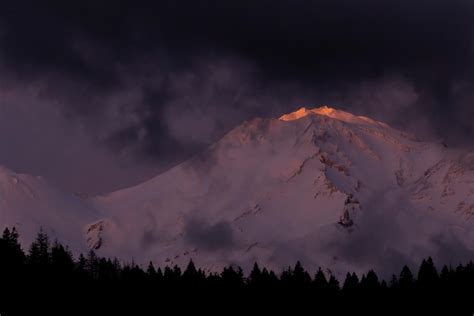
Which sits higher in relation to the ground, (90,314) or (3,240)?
(3,240)

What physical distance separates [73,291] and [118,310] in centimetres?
1424

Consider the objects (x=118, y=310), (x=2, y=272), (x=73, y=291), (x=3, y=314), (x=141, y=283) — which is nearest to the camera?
(x=3, y=314)

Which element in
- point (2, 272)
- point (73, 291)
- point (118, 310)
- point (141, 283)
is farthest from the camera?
point (141, 283)

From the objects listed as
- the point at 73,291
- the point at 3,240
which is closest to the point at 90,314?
the point at 73,291

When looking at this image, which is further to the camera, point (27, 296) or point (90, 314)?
point (90, 314)

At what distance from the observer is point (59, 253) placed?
179375 millimetres

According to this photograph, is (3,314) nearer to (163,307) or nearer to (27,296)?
(27,296)

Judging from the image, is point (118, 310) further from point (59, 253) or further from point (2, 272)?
point (2, 272)

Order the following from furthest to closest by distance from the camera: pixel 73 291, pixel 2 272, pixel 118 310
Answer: pixel 118 310 → pixel 73 291 → pixel 2 272

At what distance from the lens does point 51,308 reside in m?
164

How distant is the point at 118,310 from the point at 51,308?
22.5 m

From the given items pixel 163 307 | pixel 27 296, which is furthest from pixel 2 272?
pixel 163 307

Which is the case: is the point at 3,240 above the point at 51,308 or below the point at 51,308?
above

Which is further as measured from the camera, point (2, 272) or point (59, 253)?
point (59, 253)
